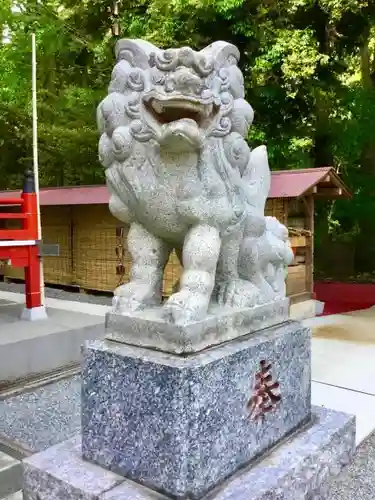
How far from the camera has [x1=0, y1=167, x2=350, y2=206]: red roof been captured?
18.8 ft

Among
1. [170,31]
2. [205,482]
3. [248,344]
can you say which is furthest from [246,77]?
[205,482]

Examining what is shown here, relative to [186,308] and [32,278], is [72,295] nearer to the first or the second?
[32,278]

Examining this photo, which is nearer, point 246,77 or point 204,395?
point 204,395

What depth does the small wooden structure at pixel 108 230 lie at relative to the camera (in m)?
6.19

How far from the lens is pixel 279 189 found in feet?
19.1

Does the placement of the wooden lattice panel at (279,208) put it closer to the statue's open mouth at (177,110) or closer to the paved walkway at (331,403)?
the paved walkway at (331,403)

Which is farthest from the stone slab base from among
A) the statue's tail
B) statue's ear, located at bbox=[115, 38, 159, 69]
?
statue's ear, located at bbox=[115, 38, 159, 69]

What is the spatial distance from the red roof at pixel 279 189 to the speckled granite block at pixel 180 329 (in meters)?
3.66

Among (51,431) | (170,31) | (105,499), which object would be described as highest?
(170,31)

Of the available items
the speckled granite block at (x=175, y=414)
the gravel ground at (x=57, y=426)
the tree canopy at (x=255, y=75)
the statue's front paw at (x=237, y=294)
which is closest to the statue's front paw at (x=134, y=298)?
the speckled granite block at (x=175, y=414)

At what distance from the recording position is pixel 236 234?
7.25 ft

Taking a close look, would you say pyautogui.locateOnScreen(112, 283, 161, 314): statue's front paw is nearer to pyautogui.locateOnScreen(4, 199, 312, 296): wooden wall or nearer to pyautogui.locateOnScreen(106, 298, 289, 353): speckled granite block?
pyautogui.locateOnScreen(106, 298, 289, 353): speckled granite block

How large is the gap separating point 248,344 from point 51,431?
163 centimetres

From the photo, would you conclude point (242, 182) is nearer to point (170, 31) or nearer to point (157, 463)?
point (157, 463)
